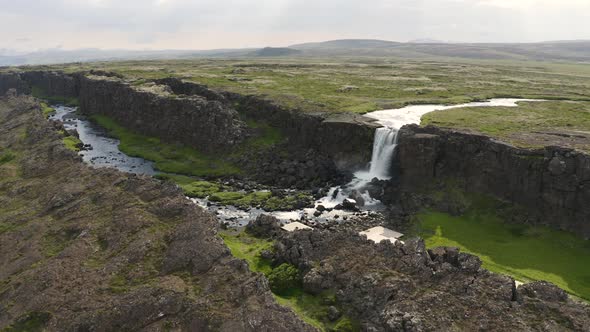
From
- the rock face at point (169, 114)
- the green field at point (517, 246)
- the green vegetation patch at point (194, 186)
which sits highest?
the rock face at point (169, 114)

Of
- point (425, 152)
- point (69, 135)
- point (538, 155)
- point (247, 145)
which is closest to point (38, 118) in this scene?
point (69, 135)

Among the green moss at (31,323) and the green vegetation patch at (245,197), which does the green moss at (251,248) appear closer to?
the green vegetation patch at (245,197)

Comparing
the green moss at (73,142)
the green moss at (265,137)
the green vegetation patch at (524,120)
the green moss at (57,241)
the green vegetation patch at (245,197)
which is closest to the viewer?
the green moss at (57,241)

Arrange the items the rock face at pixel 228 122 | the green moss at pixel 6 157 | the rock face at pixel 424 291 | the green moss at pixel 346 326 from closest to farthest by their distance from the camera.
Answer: the rock face at pixel 424 291 → the green moss at pixel 346 326 → the rock face at pixel 228 122 → the green moss at pixel 6 157

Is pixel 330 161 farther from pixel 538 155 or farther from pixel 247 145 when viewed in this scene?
pixel 538 155

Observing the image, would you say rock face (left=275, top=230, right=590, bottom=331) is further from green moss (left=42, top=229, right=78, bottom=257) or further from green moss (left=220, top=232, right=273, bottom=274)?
green moss (left=42, top=229, right=78, bottom=257)

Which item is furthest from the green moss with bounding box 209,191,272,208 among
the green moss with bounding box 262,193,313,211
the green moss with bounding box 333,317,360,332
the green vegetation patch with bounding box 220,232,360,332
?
the green moss with bounding box 333,317,360,332

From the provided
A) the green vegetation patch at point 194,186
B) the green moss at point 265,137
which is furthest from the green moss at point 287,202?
the green moss at point 265,137

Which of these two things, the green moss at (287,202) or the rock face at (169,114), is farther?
the rock face at (169,114)

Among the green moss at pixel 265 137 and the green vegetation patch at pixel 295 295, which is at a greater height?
the green moss at pixel 265 137
